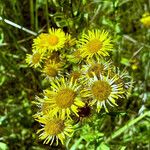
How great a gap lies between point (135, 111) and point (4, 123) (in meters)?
0.79

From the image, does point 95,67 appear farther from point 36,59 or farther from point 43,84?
point 43,84

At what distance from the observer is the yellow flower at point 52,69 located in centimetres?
177

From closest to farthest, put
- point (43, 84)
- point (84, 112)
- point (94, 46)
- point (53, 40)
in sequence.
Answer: point (84, 112) < point (94, 46) < point (53, 40) < point (43, 84)

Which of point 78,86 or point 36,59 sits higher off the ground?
point 36,59

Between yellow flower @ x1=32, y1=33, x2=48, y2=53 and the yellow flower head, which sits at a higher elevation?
yellow flower @ x1=32, y1=33, x2=48, y2=53

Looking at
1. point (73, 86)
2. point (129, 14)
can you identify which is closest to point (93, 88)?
point (73, 86)

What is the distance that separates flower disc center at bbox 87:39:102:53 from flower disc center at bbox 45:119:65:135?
0.32 meters

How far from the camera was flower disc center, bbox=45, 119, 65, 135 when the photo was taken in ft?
5.26

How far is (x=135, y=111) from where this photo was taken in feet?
8.28

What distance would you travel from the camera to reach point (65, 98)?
1556 mm

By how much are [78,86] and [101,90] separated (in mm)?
88

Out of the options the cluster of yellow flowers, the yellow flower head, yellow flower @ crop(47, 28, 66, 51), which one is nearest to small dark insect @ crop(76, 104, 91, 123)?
the cluster of yellow flowers

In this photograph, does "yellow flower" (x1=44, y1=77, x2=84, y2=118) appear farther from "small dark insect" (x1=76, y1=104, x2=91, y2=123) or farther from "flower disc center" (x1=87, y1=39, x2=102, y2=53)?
"flower disc center" (x1=87, y1=39, x2=102, y2=53)

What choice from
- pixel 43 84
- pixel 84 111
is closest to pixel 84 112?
pixel 84 111
